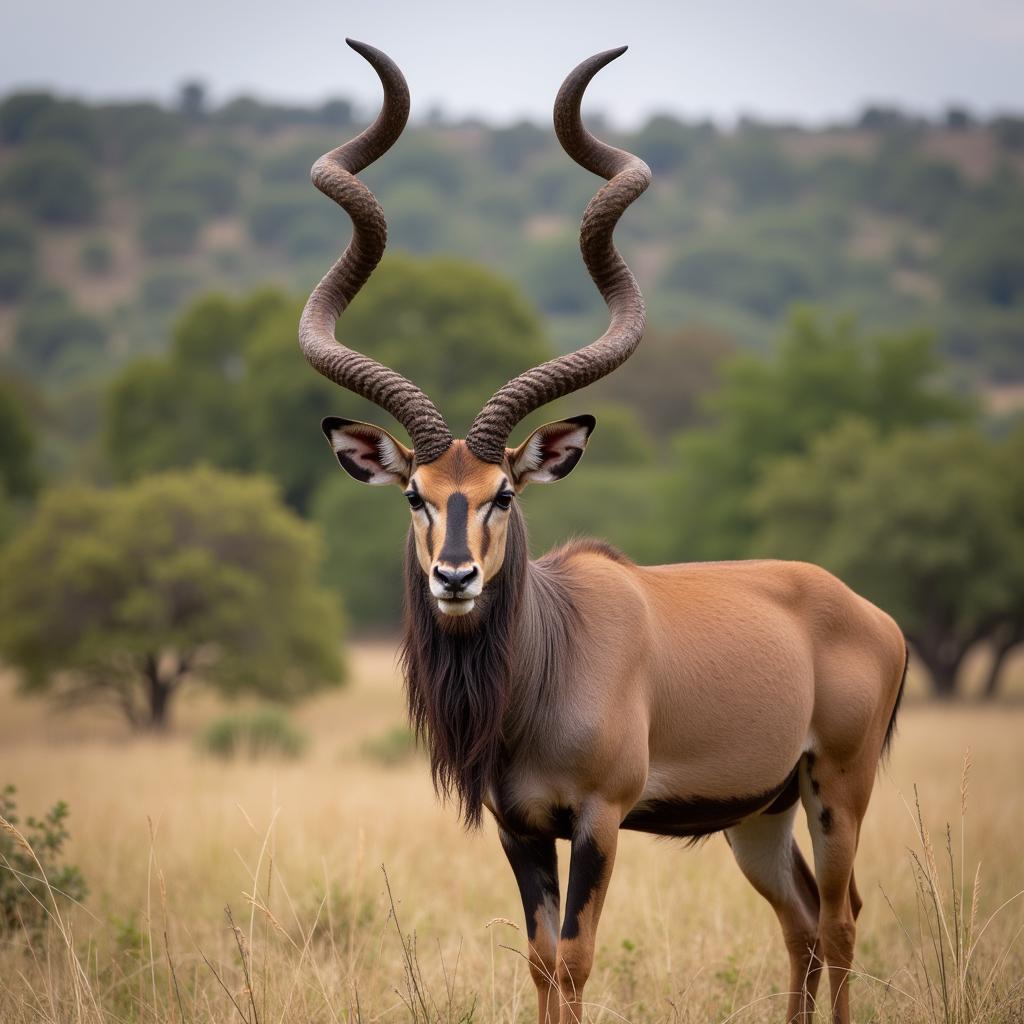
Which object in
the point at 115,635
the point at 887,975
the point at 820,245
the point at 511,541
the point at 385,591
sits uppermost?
the point at 820,245

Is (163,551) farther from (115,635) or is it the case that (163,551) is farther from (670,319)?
(670,319)

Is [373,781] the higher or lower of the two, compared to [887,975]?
lower

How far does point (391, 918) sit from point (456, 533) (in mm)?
4189

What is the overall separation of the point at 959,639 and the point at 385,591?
22.4 m

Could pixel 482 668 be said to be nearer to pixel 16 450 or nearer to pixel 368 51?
pixel 368 51

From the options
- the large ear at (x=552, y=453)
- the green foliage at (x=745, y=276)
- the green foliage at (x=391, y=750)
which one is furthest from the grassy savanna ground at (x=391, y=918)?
the green foliage at (x=745, y=276)

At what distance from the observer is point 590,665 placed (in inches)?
255

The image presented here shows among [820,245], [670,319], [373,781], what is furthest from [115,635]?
[820,245]

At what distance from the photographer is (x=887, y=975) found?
7820 mm

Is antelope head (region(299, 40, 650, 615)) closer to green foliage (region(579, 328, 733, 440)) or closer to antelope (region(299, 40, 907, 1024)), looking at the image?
antelope (region(299, 40, 907, 1024))

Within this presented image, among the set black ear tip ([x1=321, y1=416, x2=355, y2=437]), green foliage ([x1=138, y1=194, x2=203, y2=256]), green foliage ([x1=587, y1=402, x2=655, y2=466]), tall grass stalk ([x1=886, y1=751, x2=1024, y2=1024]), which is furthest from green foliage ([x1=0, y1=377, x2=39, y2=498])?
green foliage ([x1=138, y1=194, x2=203, y2=256])

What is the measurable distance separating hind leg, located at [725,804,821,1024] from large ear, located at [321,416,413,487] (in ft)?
9.72

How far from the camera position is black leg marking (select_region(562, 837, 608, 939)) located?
6.11 m

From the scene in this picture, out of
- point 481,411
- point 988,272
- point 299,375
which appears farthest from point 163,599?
point 988,272
